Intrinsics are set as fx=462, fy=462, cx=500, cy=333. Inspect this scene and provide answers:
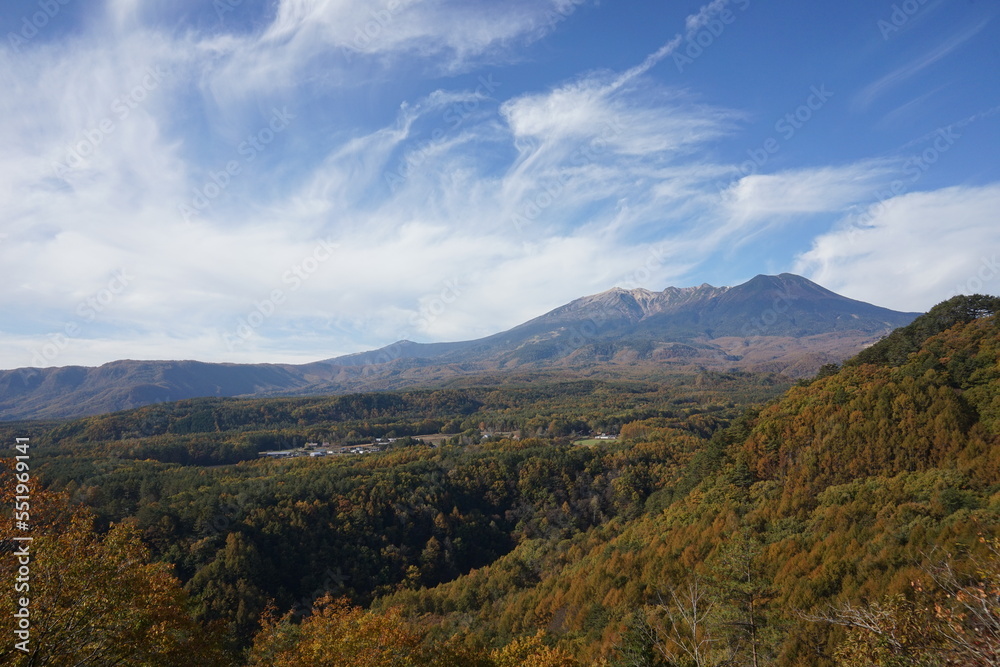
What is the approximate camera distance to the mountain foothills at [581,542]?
33.9 ft

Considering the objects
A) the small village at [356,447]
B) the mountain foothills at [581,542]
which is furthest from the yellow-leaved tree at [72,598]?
the small village at [356,447]

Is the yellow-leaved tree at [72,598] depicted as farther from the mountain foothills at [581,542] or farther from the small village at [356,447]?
the small village at [356,447]

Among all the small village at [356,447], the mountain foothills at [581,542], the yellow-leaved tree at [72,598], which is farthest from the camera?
the small village at [356,447]

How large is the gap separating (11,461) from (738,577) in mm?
22419

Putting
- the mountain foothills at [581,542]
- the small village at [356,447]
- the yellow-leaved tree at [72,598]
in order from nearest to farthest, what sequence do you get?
the yellow-leaved tree at [72,598] → the mountain foothills at [581,542] → the small village at [356,447]

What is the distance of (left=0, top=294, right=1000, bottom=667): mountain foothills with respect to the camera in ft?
33.9

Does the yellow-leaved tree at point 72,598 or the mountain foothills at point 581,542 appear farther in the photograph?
the mountain foothills at point 581,542

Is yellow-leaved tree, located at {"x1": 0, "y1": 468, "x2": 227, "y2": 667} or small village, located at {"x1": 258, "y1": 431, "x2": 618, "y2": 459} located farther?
small village, located at {"x1": 258, "y1": 431, "x2": 618, "y2": 459}

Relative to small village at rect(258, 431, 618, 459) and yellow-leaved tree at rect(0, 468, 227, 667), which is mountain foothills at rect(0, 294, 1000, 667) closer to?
yellow-leaved tree at rect(0, 468, 227, 667)

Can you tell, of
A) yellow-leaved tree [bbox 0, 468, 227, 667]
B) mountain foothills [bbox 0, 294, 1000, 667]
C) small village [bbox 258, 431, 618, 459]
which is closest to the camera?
yellow-leaved tree [bbox 0, 468, 227, 667]

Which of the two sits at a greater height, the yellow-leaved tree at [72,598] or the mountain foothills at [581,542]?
the yellow-leaved tree at [72,598]

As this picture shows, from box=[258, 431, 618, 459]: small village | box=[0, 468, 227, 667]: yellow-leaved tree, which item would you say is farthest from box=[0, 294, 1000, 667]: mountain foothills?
box=[258, 431, 618, 459]: small village

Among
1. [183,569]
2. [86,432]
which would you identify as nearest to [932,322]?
[183,569]

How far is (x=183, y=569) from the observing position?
40.1 m
